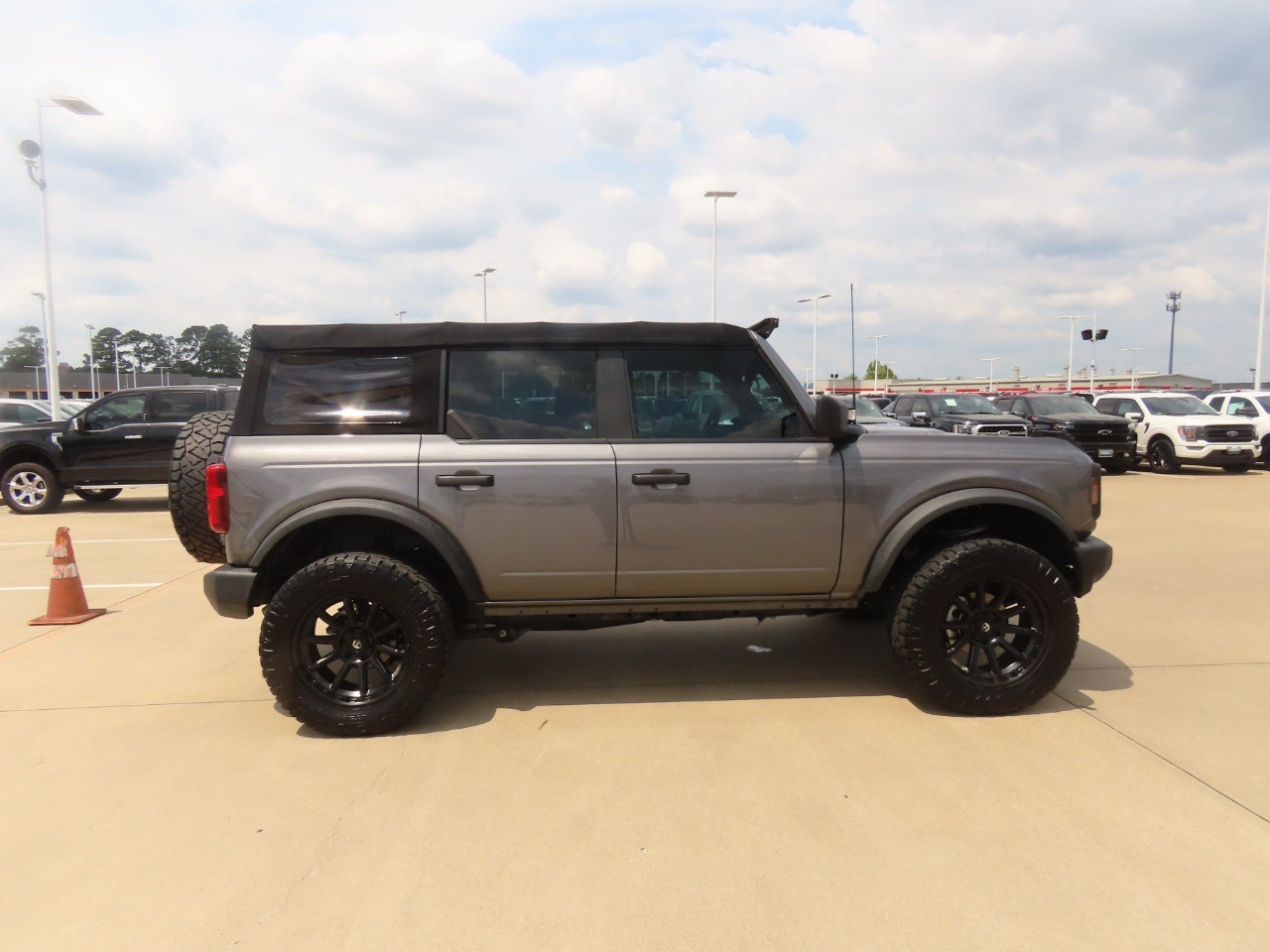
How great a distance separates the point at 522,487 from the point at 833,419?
1.47m

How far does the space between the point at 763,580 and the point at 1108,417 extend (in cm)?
1608

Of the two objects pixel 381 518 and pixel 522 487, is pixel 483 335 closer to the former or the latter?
pixel 522 487

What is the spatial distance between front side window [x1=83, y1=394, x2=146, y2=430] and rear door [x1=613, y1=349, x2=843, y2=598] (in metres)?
10.3

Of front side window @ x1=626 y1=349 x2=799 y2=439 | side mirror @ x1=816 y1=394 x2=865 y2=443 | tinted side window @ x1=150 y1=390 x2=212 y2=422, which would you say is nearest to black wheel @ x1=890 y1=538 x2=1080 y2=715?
side mirror @ x1=816 y1=394 x2=865 y2=443

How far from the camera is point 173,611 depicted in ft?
20.2

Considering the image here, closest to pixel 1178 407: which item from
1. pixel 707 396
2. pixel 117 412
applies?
pixel 707 396

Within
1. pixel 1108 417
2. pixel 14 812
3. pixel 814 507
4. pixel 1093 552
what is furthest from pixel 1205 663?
pixel 1108 417

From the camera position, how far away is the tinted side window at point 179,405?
1177 cm

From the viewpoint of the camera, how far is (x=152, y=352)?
111 meters

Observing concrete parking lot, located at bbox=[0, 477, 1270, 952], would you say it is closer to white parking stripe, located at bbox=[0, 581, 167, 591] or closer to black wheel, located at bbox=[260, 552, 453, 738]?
black wheel, located at bbox=[260, 552, 453, 738]

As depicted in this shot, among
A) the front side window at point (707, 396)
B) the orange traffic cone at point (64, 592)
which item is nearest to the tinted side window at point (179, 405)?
the orange traffic cone at point (64, 592)

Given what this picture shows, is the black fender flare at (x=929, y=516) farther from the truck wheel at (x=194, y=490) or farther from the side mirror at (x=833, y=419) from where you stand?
the truck wheel at (x=194, y=490)

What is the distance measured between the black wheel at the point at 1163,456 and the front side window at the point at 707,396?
16.5 meters

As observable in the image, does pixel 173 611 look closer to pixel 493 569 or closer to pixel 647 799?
pixel 493 569
